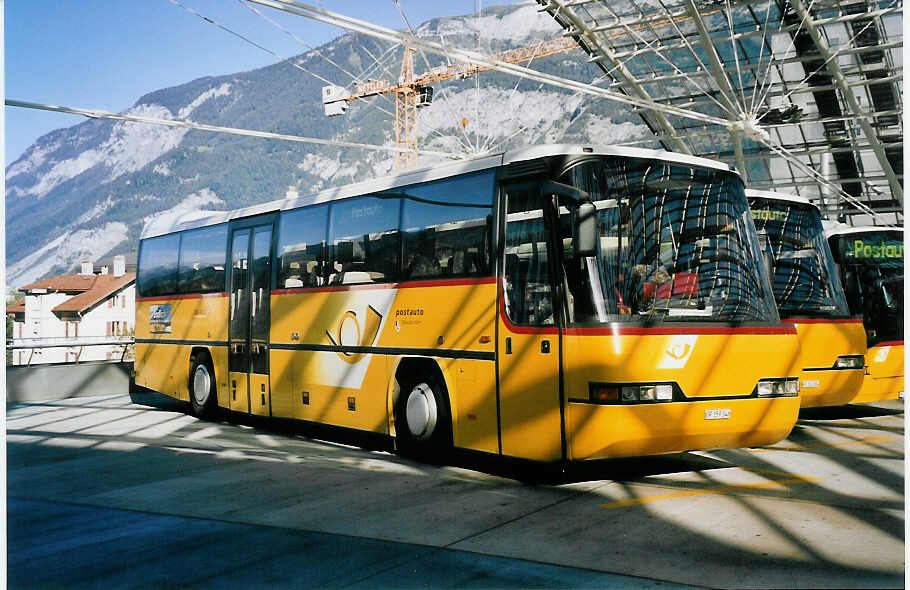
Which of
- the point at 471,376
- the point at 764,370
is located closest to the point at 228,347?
the point at 471,376

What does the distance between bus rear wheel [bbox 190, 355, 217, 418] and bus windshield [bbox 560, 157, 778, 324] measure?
838cm

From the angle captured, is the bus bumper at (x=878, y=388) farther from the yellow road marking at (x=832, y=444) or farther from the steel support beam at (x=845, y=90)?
the steel support beam at (x=845, y=90)

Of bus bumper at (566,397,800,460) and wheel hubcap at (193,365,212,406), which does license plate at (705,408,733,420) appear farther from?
wheel hubcap at (193,365,212,406)

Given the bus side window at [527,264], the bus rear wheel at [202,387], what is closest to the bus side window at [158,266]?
the bus rear wheel at [202,387]

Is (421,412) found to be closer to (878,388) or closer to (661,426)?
(661,426)

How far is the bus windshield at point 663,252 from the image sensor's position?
27.3 ft

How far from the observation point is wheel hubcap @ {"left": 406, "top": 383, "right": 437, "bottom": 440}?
10078 millimetres

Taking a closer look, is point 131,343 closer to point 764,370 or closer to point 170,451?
point 170,451

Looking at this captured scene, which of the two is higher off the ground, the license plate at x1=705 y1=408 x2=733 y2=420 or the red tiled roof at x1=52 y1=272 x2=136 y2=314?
the red tiled roof at x1=52 y1=272 x2=136 y2=314

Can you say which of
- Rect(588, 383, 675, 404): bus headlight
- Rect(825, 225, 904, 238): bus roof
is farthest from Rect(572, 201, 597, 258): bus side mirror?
Rect(825, 225, 904, 238): bus roof

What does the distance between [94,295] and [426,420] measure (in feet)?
295

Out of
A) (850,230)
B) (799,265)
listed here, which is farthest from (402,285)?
(850,230)

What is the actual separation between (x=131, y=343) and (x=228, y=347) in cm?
768

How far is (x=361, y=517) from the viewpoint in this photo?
7602 mm
